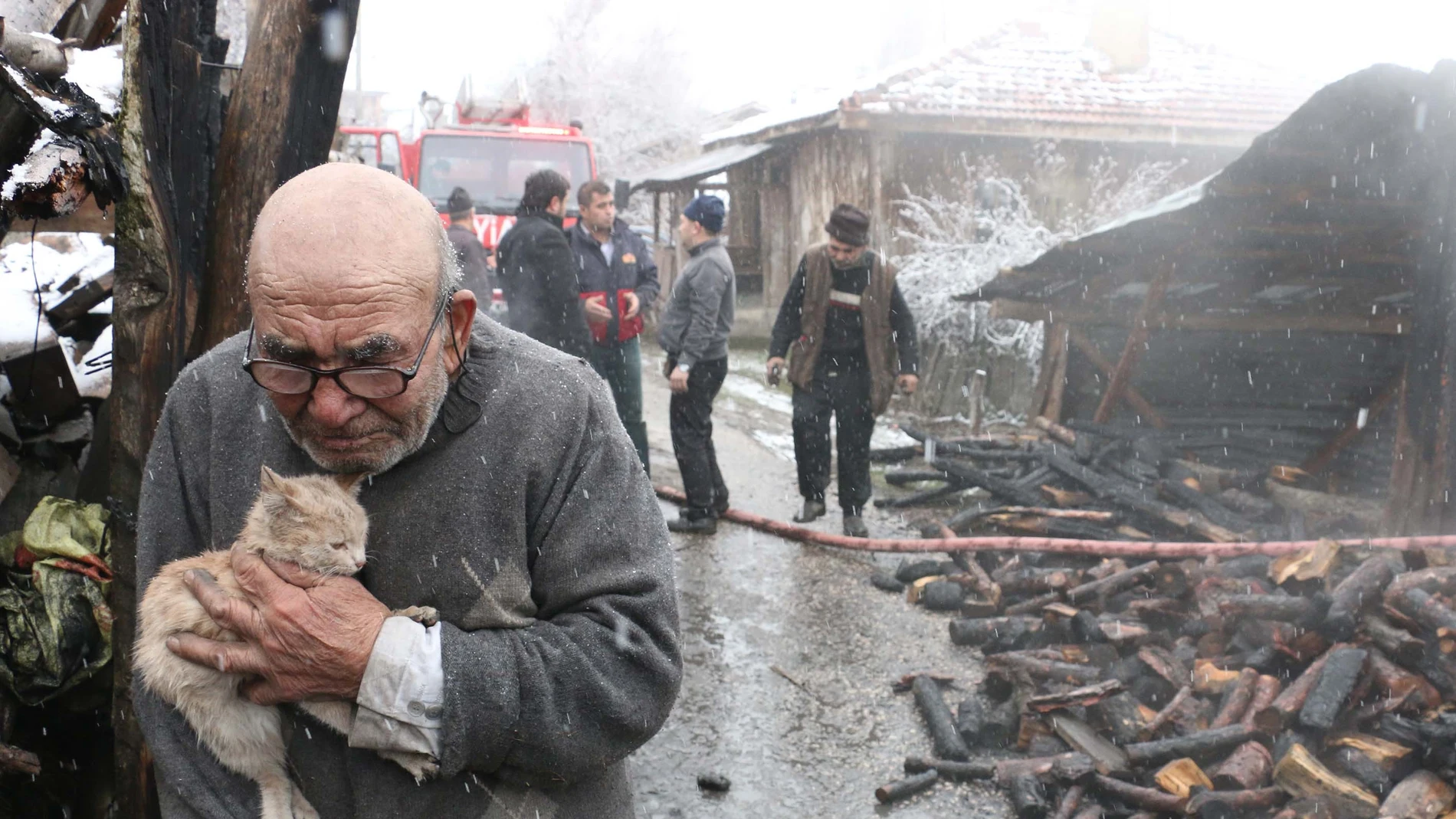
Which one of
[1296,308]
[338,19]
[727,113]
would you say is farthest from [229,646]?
[727,113]

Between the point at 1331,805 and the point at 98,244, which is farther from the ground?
the point at 98,244

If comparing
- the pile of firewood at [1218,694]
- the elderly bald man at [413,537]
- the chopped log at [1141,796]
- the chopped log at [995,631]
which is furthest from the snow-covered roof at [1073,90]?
the elderly bald man at [413,537]

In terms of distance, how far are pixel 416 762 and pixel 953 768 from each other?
133 inches

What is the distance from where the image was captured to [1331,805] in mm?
3965

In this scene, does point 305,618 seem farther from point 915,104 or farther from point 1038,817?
point 915,104

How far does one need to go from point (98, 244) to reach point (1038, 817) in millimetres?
5620

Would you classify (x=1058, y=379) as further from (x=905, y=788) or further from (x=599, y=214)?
(x=905, y=788)

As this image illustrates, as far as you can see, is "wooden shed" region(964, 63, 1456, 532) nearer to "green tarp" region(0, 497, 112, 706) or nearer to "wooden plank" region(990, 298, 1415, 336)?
"wooden plank" region(990, 298, 1415, 336)

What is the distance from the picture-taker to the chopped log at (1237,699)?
182 inches

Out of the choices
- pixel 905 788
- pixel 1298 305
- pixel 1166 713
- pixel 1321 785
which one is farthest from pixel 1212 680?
pixel 1298 305

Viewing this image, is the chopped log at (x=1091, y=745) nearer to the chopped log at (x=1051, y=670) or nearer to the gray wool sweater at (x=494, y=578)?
the chopped log at (x=1051, y=670)

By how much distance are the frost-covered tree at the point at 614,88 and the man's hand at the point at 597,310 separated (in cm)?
3001

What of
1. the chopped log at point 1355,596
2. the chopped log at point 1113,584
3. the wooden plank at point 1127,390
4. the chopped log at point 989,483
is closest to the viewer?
the chopped log at point 1355,596

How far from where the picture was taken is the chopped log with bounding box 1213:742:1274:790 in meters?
4.17
